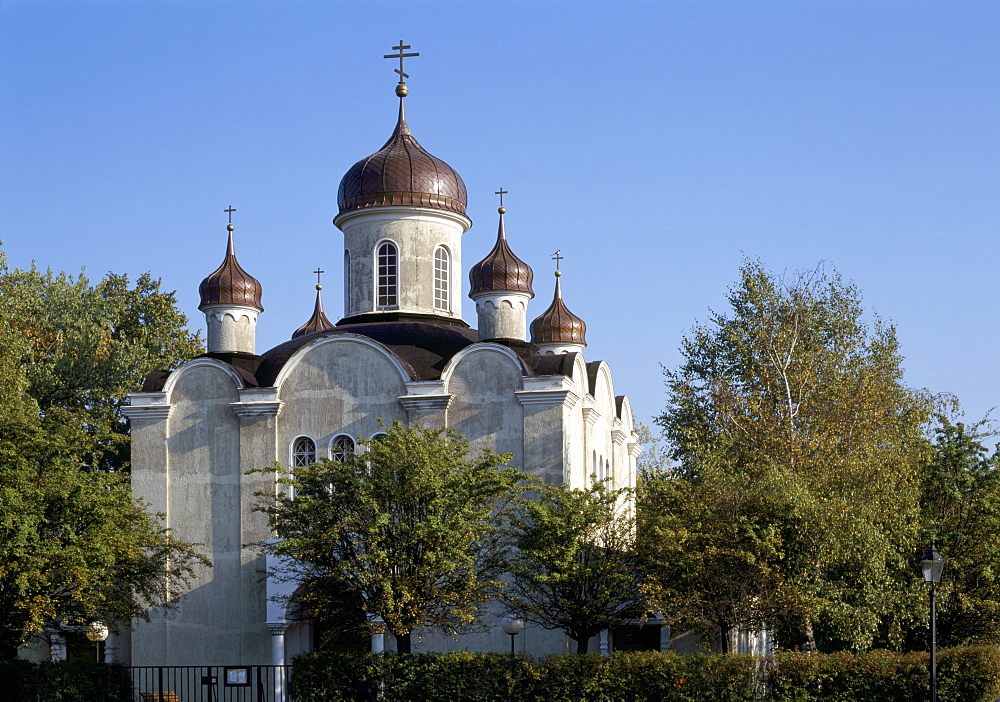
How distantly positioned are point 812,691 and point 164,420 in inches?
658

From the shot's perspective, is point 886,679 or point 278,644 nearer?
point 886,679

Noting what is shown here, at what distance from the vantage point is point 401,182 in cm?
3609

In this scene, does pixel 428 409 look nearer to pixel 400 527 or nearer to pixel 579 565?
pixel 400 527

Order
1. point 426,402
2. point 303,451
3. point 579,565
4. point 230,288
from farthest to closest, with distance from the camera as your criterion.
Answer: point 230,288 < point 303,451 < point 426,402 < point 579,565

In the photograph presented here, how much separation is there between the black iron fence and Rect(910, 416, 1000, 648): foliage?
559 inches

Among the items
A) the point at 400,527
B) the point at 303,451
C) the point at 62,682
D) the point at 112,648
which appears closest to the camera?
A: the point at 400,527

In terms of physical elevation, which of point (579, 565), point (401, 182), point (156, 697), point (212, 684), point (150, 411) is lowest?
point (156, 697)

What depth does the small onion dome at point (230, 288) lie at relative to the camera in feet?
115

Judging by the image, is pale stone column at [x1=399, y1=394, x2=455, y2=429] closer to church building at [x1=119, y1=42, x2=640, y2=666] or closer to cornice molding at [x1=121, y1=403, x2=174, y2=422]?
church building at [x1=119, y1=42, x2=640, y2=666]

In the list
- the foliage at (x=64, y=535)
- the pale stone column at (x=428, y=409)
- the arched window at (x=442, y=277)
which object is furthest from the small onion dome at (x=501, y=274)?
the foliage at (x=64, y=535)

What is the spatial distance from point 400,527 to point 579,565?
3716 mm

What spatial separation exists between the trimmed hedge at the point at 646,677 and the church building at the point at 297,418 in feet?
12.7

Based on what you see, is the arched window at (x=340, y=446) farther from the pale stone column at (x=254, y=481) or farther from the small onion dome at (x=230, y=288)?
the small onion dome at (x=230, y=288)

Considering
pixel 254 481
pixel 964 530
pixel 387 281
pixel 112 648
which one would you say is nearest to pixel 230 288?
pixel 387 281
